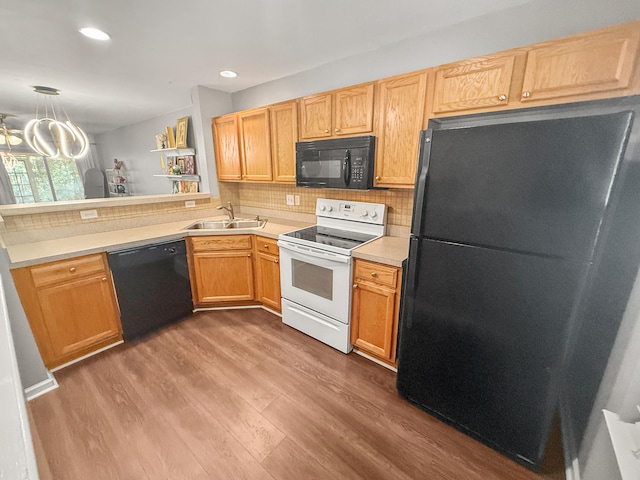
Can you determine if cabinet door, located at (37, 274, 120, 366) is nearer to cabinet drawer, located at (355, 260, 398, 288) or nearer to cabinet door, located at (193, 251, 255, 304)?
cabinet door, located at (193, 251, 255, 304)

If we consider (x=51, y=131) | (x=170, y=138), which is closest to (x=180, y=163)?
(x=170, y=138)

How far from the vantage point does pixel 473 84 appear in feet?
5.13

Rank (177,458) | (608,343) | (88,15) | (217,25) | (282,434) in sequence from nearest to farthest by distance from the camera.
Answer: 1. (608,343)
2. (177,458)
3. (282,434)
4. (88,15)
5. (217,25)

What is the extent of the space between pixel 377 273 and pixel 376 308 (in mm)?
283

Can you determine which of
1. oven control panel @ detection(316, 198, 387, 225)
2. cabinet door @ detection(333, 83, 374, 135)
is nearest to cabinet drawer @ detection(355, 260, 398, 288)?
oven control panel @ detection(316, 198, 387, 225)

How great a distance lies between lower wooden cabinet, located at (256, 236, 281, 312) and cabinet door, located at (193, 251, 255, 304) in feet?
0.35

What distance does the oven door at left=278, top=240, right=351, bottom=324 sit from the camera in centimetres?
202

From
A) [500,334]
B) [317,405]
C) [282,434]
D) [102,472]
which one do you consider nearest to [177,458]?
[102,472]

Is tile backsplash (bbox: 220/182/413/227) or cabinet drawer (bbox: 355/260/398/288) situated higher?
tile backsplash (bbox: 220/182/413/227)

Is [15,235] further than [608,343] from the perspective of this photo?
Yes

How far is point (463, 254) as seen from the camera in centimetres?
132

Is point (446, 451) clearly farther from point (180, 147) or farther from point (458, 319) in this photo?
point (180, 147)

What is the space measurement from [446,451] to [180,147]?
4443 millimetres

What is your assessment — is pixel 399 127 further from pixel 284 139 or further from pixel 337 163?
pixel 284 139
